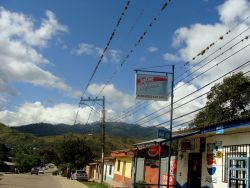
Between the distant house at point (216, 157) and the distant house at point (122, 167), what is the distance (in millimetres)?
17501

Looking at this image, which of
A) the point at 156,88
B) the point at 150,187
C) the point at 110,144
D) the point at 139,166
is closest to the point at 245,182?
the point at 156,88

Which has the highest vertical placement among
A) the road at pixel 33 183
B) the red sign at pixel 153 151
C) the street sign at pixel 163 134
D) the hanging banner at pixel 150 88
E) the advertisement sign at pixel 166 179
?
the hanging banner at pixel 150 88

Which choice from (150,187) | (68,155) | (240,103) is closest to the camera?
(150,187)

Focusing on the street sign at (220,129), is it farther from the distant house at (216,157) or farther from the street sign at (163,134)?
the street sign at (163,134)

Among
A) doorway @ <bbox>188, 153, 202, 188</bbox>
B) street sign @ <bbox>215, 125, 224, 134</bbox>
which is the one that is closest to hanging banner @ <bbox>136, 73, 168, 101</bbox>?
doorway @ <bbox>188, 153, 202, 188</bbox>

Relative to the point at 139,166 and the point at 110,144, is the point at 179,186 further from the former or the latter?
the point at 110,144

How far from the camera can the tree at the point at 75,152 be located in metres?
73.1

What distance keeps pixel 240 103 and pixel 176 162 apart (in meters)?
16.4

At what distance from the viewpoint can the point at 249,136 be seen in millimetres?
14266

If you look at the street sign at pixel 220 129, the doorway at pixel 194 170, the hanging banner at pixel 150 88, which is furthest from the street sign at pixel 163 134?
the street sign at pixel 220 129

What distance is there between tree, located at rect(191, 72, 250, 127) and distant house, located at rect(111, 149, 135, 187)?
26.2 feet

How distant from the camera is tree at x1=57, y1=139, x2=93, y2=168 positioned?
73062 mm

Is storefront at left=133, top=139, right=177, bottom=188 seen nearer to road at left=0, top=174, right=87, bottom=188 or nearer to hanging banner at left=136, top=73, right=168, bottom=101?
hanging banner at left=136, top=73, right=168, bottom=101

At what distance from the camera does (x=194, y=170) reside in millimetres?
19281
